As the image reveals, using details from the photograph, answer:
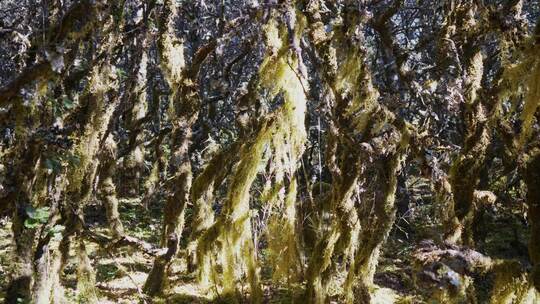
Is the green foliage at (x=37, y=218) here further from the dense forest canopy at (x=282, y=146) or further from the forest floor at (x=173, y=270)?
the forest floor at (x=173, y=270)

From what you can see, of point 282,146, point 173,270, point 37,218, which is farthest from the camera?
point 173,270

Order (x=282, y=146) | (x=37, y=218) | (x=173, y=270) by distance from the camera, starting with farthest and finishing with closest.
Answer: (x=173, y=270)
(x=282, y=146)
(x=37, y=218)

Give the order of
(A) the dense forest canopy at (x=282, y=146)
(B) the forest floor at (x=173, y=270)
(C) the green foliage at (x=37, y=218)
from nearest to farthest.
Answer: (A) the dense forest canopy at (x=282, y=146), (C) the green foliage at (x=37, y=218), (B) the forest floor at (x=173, y=270)

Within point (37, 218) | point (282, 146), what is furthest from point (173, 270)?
point (37, 218)

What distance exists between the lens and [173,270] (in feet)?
25.3

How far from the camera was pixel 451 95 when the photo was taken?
14.5 ft

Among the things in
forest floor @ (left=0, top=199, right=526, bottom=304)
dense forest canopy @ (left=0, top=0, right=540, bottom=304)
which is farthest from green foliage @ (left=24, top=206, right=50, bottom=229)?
forest floor @ (left=0, top=199, right=526, bottom=304)

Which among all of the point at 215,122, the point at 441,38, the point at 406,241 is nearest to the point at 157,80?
the point at 215,122

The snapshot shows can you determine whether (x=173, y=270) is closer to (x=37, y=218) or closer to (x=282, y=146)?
(x=282, y=146)

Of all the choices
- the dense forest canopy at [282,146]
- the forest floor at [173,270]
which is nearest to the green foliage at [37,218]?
the dense forest canopy at [282,146]

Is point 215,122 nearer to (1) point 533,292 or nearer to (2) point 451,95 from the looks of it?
(2) point 451,95

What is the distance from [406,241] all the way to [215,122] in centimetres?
446

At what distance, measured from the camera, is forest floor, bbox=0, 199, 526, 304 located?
21.8 ft

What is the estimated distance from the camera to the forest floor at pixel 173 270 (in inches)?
262
